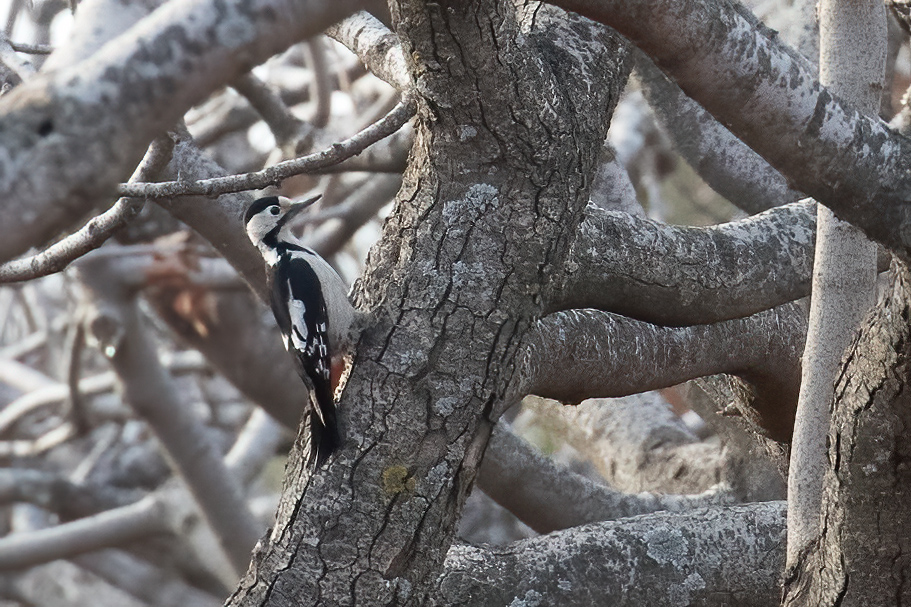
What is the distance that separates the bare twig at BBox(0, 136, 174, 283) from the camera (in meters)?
2.26

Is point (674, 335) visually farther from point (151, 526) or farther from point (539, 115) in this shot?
point (151, 526)

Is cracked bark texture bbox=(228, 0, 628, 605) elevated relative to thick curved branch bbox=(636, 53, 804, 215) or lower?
lower

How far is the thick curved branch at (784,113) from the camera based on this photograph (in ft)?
5.61

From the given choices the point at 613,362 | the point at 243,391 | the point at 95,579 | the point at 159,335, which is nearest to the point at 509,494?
the point at 613,362

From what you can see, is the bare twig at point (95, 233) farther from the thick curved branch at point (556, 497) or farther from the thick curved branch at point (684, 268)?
the thick curved branch at point (556, 497)

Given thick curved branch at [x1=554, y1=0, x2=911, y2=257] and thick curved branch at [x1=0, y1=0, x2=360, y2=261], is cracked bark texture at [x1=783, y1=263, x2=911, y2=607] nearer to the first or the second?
thick curved branch at [x1=554, y1=0, x2=911, y2=257]

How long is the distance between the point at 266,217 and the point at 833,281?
66.0 inches

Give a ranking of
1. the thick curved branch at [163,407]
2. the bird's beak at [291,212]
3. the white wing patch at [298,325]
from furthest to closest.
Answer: the thick curved branch at [163,407] → the bird's beak at [291,212] → the white wing patch at [298,325]

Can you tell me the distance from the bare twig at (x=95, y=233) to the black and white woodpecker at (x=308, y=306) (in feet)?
1.61

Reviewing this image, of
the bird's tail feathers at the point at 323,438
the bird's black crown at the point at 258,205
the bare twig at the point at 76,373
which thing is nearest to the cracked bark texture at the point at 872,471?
the bird's tail feathers at the point at 323,438

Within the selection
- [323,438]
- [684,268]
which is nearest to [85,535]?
[323,438]

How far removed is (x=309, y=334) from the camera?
2.46 meters

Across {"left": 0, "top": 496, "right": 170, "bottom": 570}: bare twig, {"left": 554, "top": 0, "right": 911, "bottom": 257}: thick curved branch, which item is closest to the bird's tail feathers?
{"left": 554, "top": 0, "right": 911, "bottom": 257}: thick curved branch

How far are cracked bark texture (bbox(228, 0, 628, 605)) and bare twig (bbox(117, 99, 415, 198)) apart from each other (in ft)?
0.35
